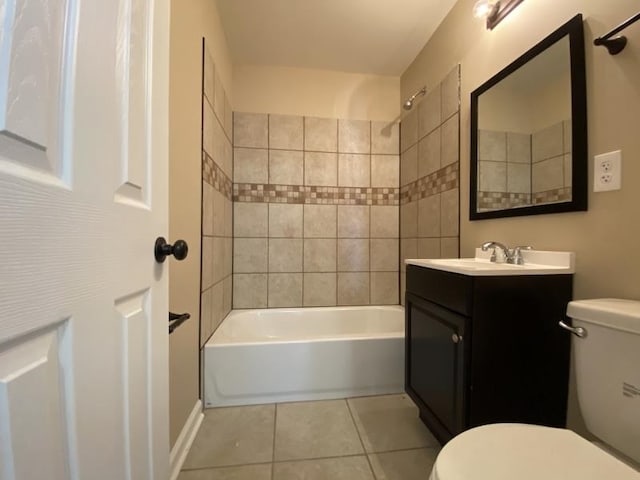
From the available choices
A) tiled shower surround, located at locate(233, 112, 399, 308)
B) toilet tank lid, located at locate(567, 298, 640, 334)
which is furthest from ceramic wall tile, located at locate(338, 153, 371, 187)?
toilet tank lid, located at locate(567, 298, 640, 334)

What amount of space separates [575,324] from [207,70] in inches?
77.9

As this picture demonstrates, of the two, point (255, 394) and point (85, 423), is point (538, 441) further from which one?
point (255, 394)

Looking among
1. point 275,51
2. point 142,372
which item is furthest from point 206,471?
point 275,51

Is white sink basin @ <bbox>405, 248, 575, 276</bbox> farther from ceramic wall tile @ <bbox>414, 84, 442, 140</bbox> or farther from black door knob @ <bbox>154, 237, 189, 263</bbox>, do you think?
ceramic wall tile @ <bbox>414, 84, 442, 140</bbox>

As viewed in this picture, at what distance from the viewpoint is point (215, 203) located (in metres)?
1.77

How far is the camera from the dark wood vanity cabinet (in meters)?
1.01

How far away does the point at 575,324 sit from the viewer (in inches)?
34.2

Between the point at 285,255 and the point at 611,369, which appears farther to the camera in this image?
the point at 285,255

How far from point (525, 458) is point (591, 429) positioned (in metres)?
0.36

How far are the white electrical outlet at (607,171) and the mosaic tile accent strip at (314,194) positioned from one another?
1528 mm

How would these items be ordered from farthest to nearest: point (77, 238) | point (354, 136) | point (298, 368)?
point (354, 136)
point (298, 368)
point (77, 238)

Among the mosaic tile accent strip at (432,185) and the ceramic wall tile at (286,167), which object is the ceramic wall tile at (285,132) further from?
the mosaic tile accent strip at (432,185)

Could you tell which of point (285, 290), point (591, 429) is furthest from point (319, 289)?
point (591, 429)

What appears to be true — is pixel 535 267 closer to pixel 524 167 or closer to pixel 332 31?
pixel 524 167
